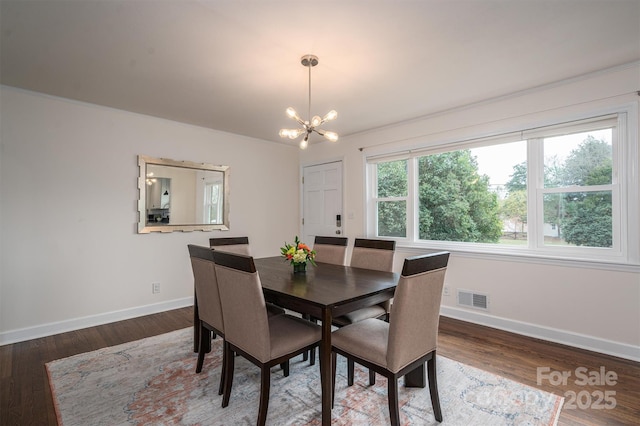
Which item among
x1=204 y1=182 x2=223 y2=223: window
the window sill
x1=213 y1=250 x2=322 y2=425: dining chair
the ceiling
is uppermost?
the ceiling

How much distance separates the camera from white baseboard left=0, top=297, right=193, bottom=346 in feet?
9.55

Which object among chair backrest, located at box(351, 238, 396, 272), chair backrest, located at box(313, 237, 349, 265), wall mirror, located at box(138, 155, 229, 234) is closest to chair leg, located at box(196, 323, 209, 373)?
chair backrest, located at box(313, 237, 349, 265)

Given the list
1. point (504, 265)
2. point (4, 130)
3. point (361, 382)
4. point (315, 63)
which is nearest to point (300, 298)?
point (361, 382)

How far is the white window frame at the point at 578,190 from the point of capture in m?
2.51

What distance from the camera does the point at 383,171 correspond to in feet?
14.2

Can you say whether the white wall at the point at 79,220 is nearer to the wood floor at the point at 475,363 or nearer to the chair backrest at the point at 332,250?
the wood floor at the point at 475,363

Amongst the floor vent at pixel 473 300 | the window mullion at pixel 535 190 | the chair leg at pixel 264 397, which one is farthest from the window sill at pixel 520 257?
the chair leg at pixel 264 397

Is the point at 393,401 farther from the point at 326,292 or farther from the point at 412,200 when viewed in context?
the point at 412,200

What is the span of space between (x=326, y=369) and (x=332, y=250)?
1557 mm

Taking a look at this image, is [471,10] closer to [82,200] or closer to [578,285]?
[578,285]

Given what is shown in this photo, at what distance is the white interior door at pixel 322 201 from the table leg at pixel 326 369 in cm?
304

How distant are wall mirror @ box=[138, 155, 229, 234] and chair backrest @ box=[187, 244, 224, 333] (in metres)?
1.85

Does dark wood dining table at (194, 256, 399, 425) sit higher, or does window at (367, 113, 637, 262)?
Result: window at (367, 113, 637, 262)

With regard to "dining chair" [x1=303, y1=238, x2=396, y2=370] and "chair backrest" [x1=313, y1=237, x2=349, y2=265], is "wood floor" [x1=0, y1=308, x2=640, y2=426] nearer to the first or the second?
"dining chair" [x1=303, y1=238, x2=396, y2=370]
